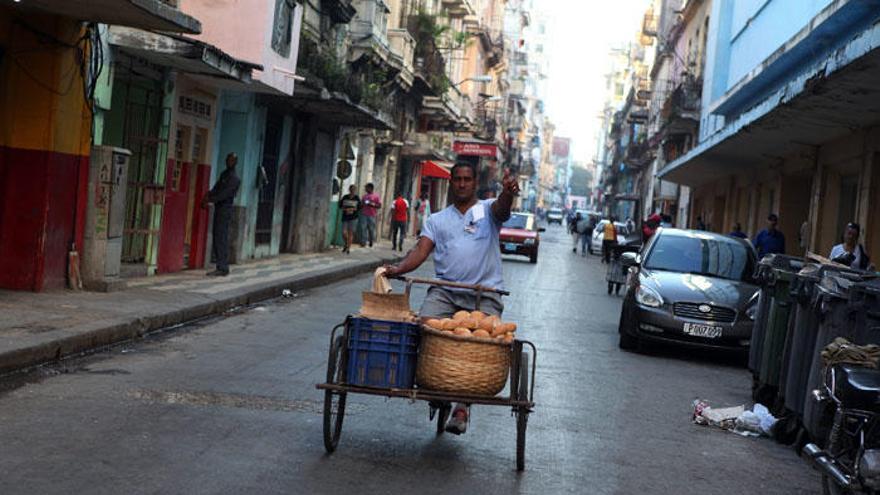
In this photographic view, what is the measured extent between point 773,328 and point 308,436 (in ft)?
16.2

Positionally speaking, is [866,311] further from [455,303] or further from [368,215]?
[368,215]

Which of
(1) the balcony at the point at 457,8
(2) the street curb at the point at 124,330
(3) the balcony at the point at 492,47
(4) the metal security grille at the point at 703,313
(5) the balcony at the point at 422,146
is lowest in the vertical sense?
(2) the street curb at the point at 124,330

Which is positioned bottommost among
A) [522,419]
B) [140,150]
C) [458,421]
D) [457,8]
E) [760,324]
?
[458,421]

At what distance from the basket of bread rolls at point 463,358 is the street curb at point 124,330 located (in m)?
4.13

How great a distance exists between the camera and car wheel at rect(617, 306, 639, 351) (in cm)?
1484

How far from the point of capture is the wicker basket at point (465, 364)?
6895mm

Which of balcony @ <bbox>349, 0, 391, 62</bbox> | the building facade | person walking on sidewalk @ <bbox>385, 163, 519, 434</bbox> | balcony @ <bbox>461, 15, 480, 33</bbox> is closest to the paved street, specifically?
person walking on sidewalk @ <bbox>385, 163, 519, 434</bbox>

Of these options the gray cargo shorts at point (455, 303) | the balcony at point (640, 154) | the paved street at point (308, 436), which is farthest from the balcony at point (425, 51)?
the gray cargo shorts at point (455, 303)

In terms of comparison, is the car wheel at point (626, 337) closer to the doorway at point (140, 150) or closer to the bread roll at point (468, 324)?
the doorway at point (140, 150)

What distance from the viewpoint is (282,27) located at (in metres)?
22.9

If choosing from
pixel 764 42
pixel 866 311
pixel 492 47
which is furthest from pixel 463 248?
pixel 492 47

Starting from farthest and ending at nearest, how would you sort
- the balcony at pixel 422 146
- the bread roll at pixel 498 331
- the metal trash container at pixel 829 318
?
the balcony at pixel 422 146 → the metal trash container at pixel 829 318 → the bread roll at pixel 498 331

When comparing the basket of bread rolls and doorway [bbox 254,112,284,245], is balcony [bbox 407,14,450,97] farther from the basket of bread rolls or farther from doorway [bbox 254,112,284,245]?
the basket of bread rolls

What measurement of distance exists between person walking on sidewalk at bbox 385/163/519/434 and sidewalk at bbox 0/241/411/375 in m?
3.78
